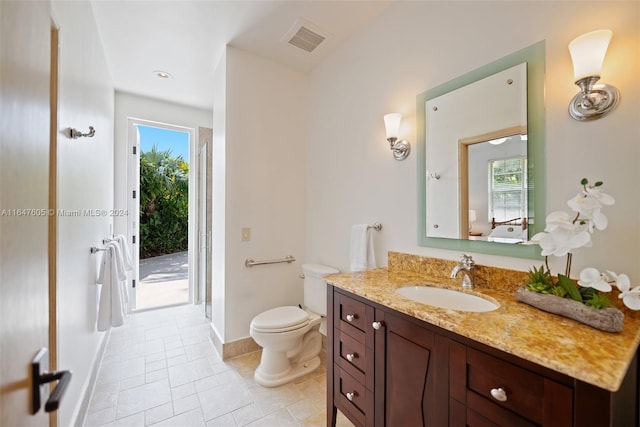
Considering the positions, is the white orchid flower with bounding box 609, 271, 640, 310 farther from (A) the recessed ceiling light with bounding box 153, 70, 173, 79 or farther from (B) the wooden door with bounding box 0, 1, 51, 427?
(A) the recessed ceiling light with bounding box 153, 70, 173, 79

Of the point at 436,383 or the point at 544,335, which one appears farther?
the point at 436,383

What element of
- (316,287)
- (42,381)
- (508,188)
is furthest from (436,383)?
(316,287)

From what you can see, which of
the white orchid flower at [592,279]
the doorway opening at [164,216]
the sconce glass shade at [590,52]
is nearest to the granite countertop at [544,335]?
the white orchid flower at [592,279]

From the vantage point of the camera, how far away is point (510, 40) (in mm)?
1270

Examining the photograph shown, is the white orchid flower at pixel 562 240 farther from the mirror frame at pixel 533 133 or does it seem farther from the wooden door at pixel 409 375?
the wooden door at pixel 409 375

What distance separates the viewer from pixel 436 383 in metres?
0.97

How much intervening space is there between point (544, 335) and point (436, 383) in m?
0.40

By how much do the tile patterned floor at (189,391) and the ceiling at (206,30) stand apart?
2.73 meters

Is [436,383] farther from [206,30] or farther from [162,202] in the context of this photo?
[162,202]

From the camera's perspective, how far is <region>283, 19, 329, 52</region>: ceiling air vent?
2.06m

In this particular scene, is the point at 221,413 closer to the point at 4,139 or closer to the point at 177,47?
the point at 4,139

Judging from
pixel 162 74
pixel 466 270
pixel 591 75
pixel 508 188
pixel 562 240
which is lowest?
pixel 466 270

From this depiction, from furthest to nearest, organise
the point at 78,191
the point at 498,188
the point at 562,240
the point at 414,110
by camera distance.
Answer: the point at 414,110 < the point at 78,191 < the point at 498,188 < the point at 562,240

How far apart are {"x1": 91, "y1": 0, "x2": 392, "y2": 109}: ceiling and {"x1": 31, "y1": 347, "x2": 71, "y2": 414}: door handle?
219 centimetres
